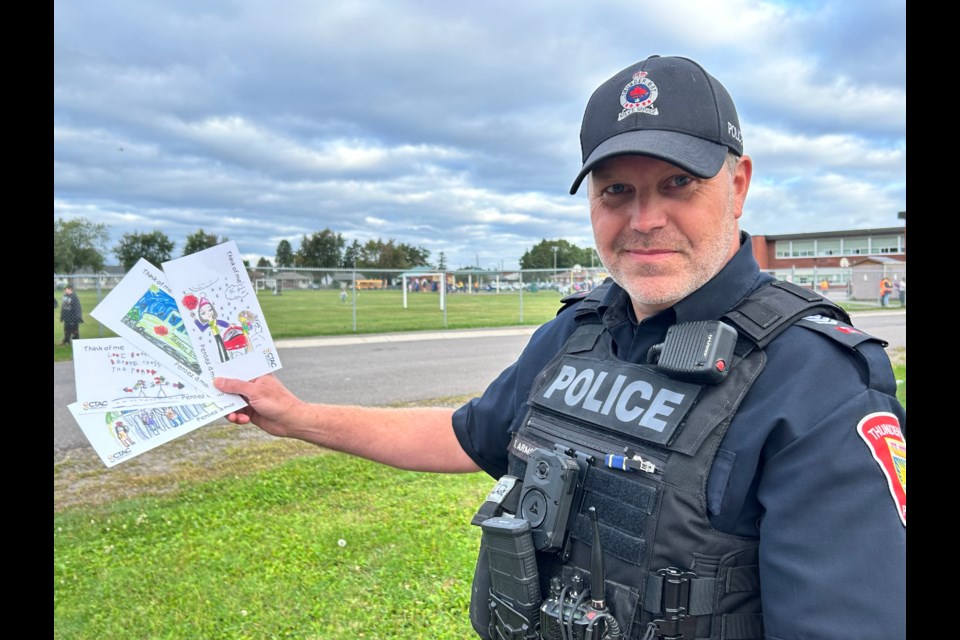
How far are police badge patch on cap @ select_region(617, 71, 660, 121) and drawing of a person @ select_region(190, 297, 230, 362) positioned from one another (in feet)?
4.54

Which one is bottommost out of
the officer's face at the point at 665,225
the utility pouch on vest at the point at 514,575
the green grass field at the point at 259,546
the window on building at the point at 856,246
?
the green grass field at the point at 259,546

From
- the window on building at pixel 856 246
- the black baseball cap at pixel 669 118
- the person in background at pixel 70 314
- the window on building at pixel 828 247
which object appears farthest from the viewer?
the window on building at pixel 828 247

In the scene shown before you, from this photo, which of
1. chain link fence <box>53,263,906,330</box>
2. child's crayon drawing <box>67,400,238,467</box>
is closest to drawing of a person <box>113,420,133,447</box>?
child's crayon drawing <box>67,400,238,467</box>

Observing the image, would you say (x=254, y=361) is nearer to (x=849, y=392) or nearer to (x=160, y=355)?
(x=160, y=355)

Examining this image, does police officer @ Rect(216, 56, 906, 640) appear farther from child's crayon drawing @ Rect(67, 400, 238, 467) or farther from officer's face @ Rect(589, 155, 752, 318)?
child's crayon drawing @ Rect(67, 400, 238, 467)

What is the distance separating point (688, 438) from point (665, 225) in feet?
1.79

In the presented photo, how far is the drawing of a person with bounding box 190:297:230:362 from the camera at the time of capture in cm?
202

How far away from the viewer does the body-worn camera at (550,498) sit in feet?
4.82

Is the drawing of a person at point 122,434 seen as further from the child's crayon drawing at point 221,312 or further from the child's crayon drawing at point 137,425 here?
the child's crayon drawing at point 221,312

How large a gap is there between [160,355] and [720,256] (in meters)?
1.69

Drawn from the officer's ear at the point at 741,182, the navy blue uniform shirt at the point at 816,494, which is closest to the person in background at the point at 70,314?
the officer's ear at the point at 741,182

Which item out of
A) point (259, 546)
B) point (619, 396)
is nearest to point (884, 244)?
point (259, 546)
